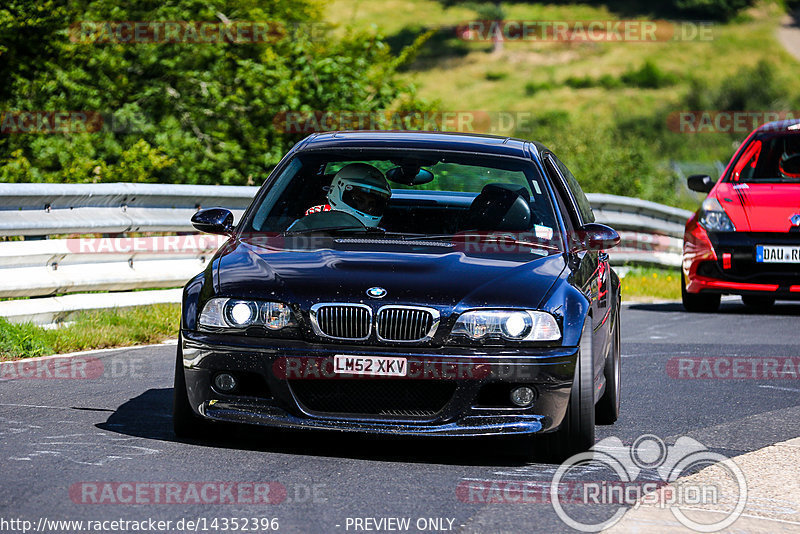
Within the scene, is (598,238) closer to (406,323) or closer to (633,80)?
(406,323)

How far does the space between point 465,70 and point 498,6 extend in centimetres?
1342

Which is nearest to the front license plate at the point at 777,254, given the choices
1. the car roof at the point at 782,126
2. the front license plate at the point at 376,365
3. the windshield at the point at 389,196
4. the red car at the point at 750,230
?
the red car at the point at 750,230

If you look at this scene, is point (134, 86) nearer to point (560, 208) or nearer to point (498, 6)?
point (560, 208)

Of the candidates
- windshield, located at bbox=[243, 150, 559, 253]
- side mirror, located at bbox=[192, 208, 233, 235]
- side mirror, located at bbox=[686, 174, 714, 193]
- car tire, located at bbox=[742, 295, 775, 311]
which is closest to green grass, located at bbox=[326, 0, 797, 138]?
car tire, located at bbox=[742, 295, 775, 311]

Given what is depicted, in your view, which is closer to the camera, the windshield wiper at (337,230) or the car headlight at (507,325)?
the car headlight at (507,325)

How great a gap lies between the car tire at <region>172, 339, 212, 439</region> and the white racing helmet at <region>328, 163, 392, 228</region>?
53.4 inches

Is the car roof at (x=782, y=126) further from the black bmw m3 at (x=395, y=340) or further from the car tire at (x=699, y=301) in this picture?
the black bmw m3 at (x=395, y=340)

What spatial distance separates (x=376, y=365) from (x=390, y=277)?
0.41 meters

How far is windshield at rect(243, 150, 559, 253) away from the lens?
657 cm

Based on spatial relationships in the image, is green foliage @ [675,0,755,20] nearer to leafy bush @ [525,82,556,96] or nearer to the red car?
leafy bush @ [525,82,556,96]

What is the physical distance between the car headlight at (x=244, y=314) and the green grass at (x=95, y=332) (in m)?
3.15

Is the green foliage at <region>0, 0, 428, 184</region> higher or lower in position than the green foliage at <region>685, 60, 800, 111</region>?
higher

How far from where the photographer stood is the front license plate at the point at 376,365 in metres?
5.45

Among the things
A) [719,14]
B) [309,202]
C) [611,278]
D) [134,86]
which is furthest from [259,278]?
[719,14]
